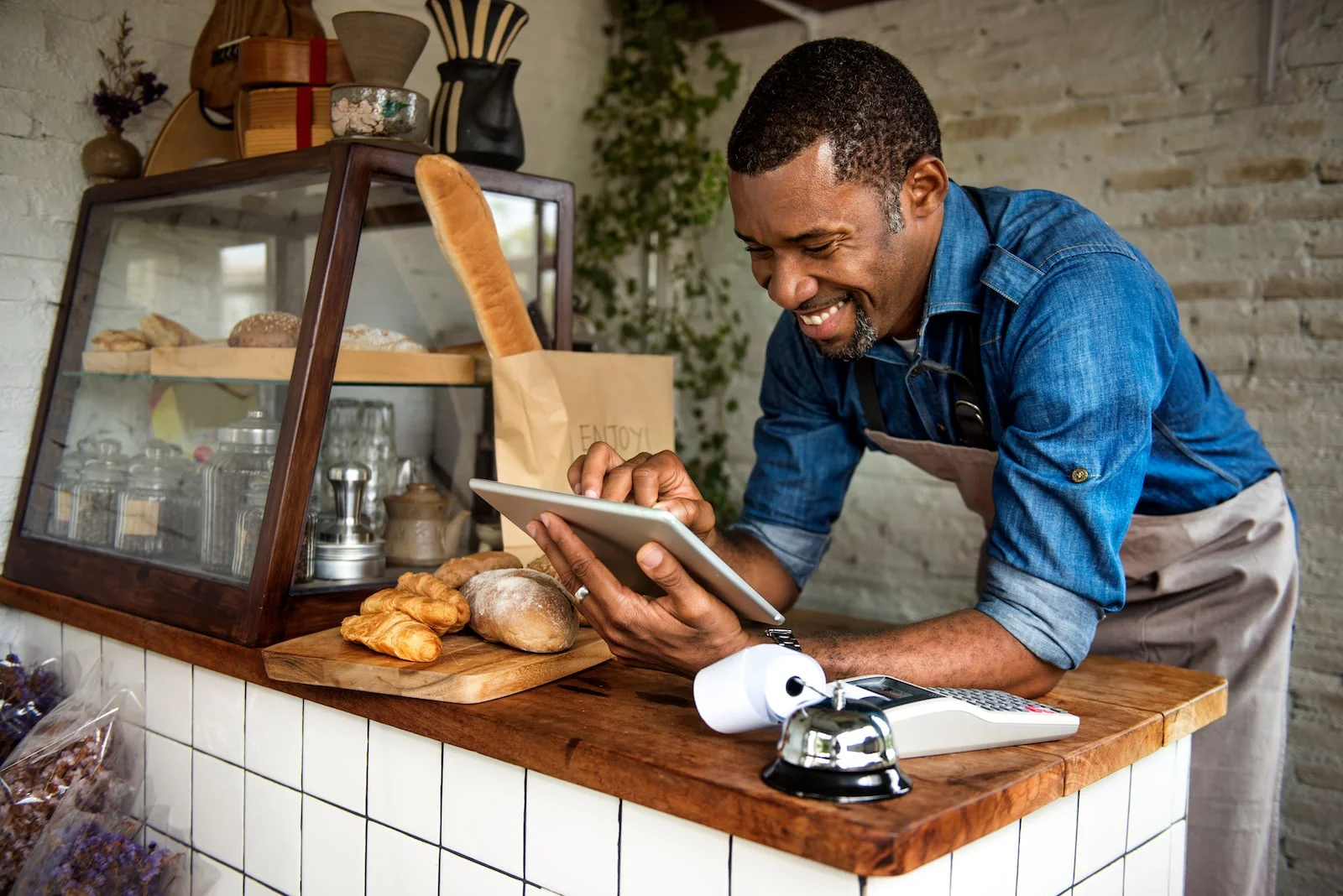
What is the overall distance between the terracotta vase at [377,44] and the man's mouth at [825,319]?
0.73 metres

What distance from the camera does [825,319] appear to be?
156cm

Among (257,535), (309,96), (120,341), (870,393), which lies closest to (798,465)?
(870,393)

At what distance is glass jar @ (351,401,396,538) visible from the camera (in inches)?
67.1

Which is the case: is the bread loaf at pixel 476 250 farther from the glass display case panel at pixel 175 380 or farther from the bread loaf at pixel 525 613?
the bread loaf at pixel 525 613

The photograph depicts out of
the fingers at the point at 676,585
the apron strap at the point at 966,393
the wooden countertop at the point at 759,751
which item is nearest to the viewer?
the wooden countertop at the point at 759,751

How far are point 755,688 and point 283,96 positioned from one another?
1325 mm

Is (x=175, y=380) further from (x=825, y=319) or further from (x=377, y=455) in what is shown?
(x=825, y=319)

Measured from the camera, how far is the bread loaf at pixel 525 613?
132 centimetres

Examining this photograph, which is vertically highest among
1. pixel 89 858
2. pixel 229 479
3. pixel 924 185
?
pixel 924 185

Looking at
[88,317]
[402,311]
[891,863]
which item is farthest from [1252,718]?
[88,317]

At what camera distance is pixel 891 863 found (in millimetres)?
870

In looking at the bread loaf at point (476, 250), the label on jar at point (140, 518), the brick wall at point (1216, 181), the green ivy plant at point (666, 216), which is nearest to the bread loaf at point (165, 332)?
the label on jar at point (140, 518)

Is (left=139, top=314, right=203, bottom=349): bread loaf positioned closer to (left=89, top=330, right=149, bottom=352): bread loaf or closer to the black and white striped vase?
(left=89, top=330, right=149, bottom=352): bread loaf

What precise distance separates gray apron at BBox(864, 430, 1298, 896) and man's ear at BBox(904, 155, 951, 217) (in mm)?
407
